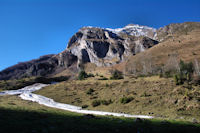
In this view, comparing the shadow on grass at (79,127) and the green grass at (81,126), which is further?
the green grass at (81,126)

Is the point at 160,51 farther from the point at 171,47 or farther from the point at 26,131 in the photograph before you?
the point at 26,131

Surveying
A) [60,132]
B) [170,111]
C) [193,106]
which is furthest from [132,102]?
[60,132]

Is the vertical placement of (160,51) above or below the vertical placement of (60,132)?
above

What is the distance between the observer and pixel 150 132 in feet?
31.3

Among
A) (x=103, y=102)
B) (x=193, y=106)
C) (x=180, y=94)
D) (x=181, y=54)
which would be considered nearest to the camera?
(x=193, y=106)

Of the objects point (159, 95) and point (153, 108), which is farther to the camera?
point (159, 95)

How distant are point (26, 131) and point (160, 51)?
171010 millimetres

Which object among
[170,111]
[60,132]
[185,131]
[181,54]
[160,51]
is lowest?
[170,111]

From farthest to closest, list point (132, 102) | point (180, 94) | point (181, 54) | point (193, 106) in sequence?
point (181, 54)
point (132, 102)
point (180, 94)
point (193, 106)

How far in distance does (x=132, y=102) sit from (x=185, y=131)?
18.4 m

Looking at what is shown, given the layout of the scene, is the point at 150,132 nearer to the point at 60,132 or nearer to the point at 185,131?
the point at 185,131

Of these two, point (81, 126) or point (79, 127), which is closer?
point (79, 127)

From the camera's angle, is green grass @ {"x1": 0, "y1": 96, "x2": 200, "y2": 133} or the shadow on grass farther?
green grass @ {"x1": 0, "y1": 96, "x2": 200, "y2": 133}

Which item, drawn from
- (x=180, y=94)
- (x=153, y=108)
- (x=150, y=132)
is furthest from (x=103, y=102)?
(x=150, y=132)
